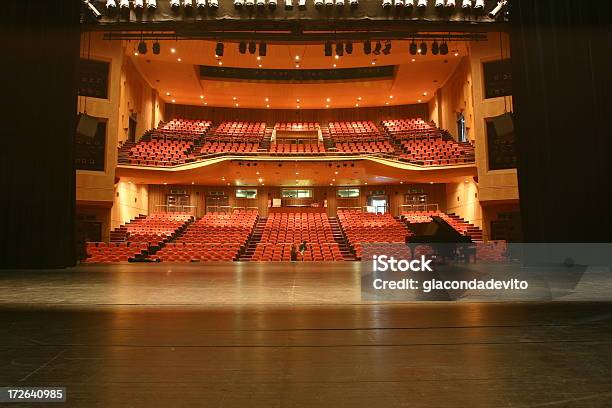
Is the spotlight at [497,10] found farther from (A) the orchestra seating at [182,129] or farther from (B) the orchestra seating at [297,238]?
(A) the orchestra seating at [182,129]

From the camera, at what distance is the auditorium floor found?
118cm

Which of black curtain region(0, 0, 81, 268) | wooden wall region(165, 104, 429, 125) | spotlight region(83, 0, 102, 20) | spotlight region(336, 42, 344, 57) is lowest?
black curtain region(0, 0, 81, 268)

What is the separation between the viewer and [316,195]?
1769cm

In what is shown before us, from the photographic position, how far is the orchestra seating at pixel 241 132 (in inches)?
684

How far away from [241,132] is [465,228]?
32.3ft

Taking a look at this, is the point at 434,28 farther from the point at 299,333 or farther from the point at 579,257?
the point at 299,333

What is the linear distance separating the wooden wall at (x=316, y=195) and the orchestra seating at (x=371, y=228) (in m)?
2.14

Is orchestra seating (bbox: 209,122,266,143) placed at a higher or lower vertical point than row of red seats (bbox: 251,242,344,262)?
higher

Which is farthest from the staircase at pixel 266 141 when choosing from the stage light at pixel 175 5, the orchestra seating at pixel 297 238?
the stage light at pixel 175 5

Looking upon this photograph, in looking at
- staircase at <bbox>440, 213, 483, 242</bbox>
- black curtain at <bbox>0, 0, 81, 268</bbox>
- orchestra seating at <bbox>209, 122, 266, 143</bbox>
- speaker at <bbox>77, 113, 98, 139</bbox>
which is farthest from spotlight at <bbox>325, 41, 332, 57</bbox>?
orchestra seating at <bbox>209, 122, 266, 143</bbox>

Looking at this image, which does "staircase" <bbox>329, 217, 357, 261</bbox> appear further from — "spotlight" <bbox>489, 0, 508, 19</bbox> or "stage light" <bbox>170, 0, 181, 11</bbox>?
"stage light" <bbox>170, 0, 181, 11</bbox>

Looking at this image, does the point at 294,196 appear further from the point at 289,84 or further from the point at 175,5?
the point at 175,5

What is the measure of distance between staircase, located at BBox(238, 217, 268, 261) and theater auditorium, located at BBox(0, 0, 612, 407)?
0.13 meters

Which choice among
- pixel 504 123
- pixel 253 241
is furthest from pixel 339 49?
pixel 253 241
